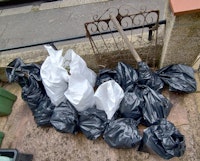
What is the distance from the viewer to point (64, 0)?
562cm

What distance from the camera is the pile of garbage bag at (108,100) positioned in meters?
2.39

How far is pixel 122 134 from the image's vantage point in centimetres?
239

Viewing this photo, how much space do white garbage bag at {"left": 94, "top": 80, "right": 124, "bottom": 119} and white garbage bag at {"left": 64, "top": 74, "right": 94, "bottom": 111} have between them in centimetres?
10

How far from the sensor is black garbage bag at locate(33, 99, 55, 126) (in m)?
2.75

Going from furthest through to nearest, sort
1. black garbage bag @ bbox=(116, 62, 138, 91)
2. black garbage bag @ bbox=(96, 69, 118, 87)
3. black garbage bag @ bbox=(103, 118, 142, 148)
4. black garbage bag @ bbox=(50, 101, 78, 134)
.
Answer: black garbage bag @ bbox=(96, 69, 118, 87)
black garbage bag @ bbox=(116, 62, 138, 91)
black garbage bag @ bbox=(50, 101, 78, 134)
black garbage bag @ bbox=(103, 118, 142, 148)

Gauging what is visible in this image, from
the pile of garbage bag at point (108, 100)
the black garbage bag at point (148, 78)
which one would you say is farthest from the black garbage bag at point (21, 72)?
the black garbage bag at point (148, 78)

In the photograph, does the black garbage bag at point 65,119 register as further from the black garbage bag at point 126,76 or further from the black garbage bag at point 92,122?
the black garbage bag at point 126,76

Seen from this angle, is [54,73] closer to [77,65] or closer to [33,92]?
[77,65]

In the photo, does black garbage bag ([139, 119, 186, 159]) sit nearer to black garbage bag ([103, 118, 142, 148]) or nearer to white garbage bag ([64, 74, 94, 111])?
black garbage bag ([103, 118, 142, 148])

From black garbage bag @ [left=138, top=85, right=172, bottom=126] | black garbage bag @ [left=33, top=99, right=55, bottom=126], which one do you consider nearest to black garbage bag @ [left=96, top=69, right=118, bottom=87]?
black garbage bag @ [left=138, top=85, right=172, bottom=126]

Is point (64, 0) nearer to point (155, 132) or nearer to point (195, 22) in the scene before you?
point (195, 22)

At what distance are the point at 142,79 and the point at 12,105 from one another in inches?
72.2

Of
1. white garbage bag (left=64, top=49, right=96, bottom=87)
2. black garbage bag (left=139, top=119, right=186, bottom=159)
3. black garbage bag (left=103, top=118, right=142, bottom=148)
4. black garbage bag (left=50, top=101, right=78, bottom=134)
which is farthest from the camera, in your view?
black garbage bag (left=50, top=101, right=78, bottom=134)

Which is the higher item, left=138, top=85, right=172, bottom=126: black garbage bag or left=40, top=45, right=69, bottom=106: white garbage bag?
left=40, top=45, right=69, bottom=106: white garbage bag
